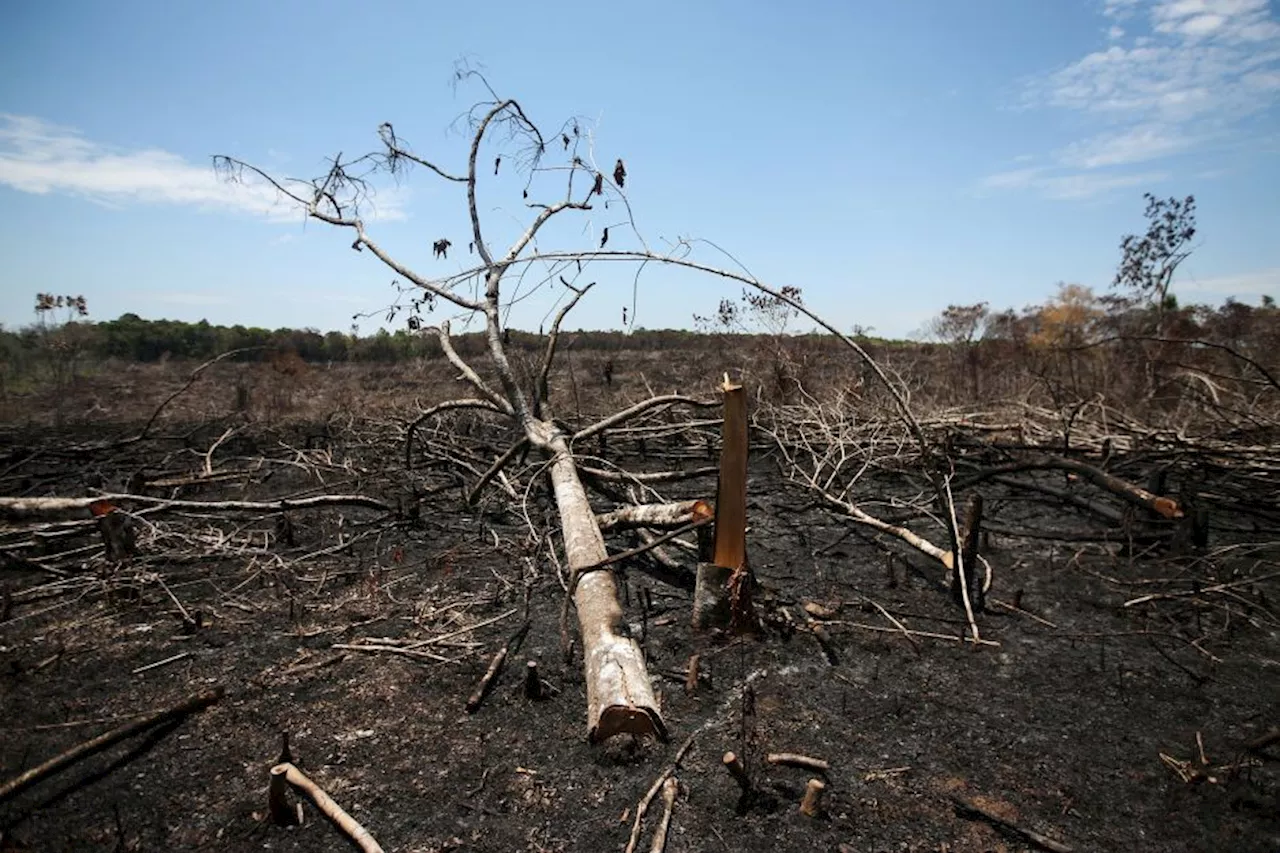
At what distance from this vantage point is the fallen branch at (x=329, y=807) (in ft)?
7.31

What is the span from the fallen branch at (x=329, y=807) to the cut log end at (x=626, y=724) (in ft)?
2.94

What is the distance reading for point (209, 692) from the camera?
10.4 feet

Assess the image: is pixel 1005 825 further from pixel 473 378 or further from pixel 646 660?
pixel 473 378

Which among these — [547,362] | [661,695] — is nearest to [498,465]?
[547,362]

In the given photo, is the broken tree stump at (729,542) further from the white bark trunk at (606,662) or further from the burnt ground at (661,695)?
the white bark trunk at (606,662)

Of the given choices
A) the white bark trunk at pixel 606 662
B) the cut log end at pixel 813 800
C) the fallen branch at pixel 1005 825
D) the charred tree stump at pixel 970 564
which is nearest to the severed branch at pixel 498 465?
the white bark trunk at pixel 606 662

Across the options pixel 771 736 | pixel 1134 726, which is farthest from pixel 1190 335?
pixel 771 736

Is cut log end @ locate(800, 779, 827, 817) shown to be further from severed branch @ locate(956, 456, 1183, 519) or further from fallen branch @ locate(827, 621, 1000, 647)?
severed branch @ locate(956, 456, 1183, 519)

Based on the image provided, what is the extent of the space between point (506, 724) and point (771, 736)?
120cm

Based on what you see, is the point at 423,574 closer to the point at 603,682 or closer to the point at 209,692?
the point at 209,692

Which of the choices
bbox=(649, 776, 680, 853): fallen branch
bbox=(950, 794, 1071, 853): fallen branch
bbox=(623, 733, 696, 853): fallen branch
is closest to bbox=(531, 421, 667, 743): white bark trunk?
bbox=(623, 733, 696, 853): fallen branch

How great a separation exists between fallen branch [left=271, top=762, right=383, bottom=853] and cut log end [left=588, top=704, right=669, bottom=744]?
90cm

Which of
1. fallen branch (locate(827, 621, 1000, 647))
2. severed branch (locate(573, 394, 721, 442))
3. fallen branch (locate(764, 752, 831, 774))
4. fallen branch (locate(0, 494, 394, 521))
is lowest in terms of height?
fallen branch (locate(764, 752, 831, 774))

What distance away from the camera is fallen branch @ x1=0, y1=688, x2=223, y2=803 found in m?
2.42
